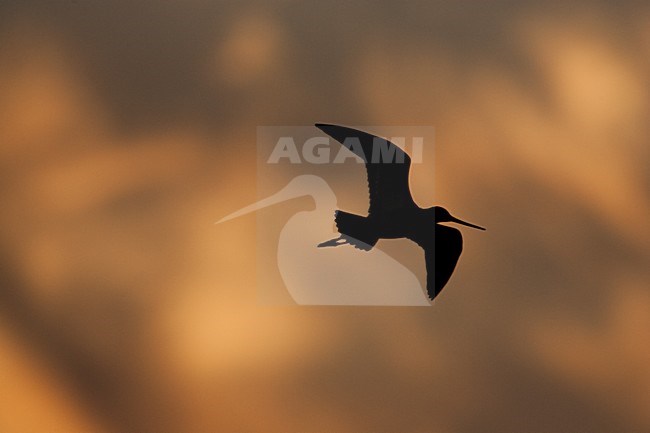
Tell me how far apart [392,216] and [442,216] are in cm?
13

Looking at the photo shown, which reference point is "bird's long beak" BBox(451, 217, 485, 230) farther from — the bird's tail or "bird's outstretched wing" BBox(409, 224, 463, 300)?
the bird's tail

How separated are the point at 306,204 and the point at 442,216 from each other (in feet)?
1.20

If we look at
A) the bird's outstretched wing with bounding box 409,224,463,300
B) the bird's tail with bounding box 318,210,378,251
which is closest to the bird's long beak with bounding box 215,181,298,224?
the bird's tail with bounding box 318,210,378,251

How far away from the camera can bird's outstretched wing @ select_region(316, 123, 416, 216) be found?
166 cm

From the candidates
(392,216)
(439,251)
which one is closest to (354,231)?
(392,216)

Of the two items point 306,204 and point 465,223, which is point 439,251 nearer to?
point 465,223

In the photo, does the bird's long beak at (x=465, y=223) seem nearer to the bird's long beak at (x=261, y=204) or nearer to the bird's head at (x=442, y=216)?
the bird's head at (x=442, y=216)

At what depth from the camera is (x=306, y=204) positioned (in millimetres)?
1660

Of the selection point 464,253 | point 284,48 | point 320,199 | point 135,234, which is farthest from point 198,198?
point 464,253

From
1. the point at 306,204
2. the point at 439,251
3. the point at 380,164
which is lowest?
the point at 439,251

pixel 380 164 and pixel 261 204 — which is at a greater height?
pixel 380 164

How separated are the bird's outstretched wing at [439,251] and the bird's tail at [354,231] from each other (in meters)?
0.11

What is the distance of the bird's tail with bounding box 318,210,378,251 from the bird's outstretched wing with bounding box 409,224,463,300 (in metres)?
0.11

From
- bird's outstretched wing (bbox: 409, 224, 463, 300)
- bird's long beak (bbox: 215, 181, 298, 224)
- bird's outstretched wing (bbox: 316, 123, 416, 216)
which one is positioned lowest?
bird's outstretched wing (bbox: 409, 224, 463, 300)
